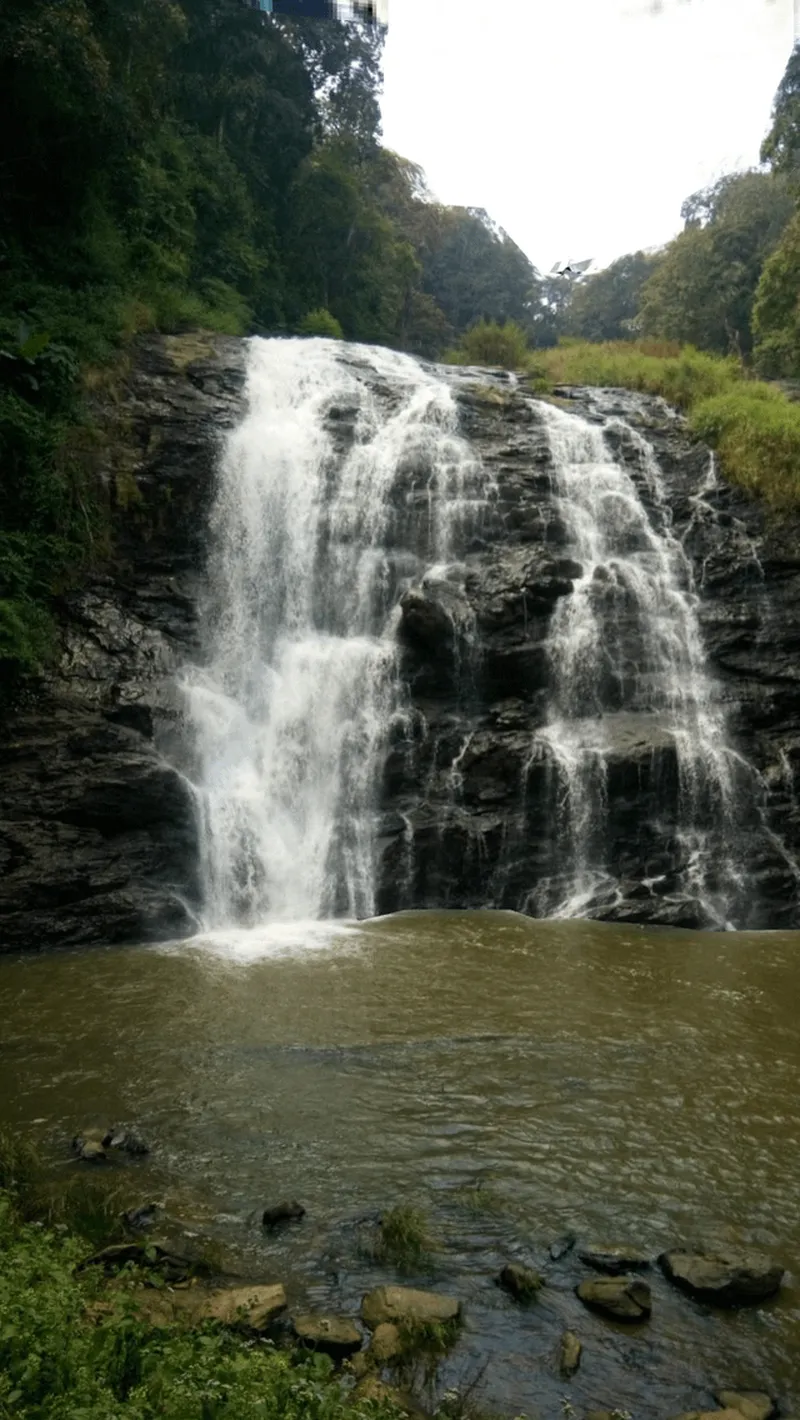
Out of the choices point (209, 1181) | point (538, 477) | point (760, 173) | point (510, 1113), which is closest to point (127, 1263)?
point (209, 1181)

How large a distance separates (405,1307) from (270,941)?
22.0 feet

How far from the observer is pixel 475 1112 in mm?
6738

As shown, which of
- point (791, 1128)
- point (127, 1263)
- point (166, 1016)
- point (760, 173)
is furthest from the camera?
point (760, 173)

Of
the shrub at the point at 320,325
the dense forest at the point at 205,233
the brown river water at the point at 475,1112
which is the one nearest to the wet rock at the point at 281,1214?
the brown river water at the point at 475,1112

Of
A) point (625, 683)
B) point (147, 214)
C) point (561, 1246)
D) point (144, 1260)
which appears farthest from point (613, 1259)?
point (147, 214)

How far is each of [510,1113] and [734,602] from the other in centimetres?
1120

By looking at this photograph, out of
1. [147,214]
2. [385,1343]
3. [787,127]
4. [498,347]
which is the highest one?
[787,127]

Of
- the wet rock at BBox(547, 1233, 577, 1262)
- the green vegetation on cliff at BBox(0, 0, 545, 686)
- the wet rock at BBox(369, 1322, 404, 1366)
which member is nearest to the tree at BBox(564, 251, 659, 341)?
the green vegetation on cliff at BBox(0, 0, 545, 686)

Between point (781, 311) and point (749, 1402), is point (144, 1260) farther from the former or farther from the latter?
point (781, 311)

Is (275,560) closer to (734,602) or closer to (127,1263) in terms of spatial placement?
(734,602)

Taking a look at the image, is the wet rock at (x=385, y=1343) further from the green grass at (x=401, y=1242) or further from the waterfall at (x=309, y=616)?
the waterfall at (x=309, y=616)

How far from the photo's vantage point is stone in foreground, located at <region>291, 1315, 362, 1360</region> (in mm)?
4348

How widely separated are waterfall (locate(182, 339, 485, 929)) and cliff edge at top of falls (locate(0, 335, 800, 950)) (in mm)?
271

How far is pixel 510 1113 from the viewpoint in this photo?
6742 mm
